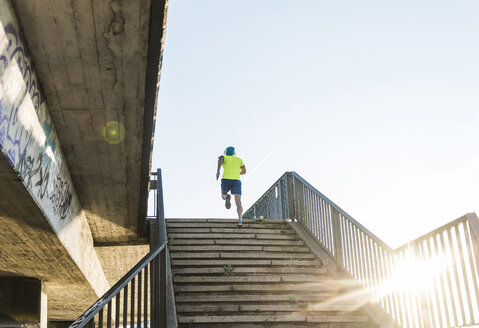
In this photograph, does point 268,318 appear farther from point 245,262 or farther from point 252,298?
point 245,262

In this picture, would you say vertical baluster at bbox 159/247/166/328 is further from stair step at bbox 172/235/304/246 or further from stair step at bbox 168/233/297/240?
stair step at bbox 168/233/297/240

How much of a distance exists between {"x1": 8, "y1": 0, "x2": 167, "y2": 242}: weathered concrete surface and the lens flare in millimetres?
35

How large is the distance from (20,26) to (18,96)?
0.61 meters

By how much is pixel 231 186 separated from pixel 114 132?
459 cm

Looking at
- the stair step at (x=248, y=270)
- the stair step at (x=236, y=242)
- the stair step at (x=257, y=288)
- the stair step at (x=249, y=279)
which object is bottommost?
the stair step at (x=257, y=288)

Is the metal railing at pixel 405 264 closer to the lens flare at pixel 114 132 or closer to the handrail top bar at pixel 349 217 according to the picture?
the handrail top bar at pixel 349 217

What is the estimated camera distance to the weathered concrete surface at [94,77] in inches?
162

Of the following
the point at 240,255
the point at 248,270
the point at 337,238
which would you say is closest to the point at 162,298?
the point at 248,270

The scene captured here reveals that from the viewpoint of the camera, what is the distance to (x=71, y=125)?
5.93 meters

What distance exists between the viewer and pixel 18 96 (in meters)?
4.46

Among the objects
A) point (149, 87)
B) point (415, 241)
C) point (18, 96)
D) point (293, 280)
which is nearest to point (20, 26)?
point (18, 96)

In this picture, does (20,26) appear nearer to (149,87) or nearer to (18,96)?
(18,96)

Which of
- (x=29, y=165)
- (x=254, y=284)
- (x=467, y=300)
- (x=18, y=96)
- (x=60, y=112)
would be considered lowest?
(x=467, y=300)

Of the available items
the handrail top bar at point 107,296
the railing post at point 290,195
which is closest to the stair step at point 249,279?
the handrail top bar at point 107,296
